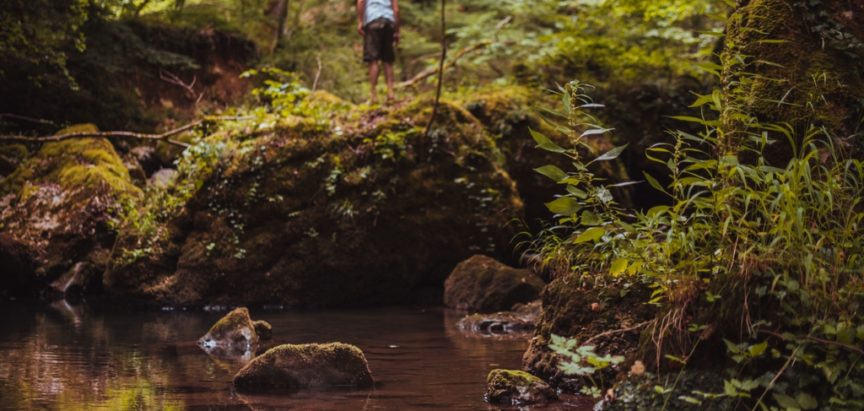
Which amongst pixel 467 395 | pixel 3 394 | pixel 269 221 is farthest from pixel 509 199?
pixel 3 394

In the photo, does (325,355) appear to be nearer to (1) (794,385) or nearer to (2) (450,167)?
(1) (794,385)

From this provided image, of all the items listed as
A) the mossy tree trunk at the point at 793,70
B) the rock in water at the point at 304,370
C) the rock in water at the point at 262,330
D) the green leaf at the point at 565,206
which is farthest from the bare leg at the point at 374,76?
the green leaf at the point at 565,206

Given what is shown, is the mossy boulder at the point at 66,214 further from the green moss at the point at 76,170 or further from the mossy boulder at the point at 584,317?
the mossy boulder at the point at 584,317

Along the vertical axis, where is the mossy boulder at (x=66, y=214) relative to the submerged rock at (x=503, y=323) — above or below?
above

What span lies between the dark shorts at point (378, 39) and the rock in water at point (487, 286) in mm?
3339

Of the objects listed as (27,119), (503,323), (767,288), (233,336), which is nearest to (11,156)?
(27,119)

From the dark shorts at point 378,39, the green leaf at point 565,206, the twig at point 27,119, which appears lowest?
the green leaf at point 565,206

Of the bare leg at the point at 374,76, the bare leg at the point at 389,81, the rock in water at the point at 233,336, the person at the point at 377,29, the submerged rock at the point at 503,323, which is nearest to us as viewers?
the rock in water at the point at 233,336

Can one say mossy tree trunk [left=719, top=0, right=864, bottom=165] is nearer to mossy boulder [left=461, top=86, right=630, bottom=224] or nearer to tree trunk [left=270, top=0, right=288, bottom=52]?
mossy boulder [left=461, top=86, right=630, bottom=224]

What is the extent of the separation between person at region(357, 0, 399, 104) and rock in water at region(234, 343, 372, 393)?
7.27 meters

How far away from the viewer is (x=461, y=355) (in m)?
7.14

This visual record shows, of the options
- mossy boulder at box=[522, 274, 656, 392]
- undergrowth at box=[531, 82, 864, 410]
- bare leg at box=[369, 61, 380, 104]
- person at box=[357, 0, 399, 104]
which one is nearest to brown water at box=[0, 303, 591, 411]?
mossy boulder at box=[522, 274, 656, 392]

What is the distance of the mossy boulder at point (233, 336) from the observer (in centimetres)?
759

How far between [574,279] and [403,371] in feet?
4.75
